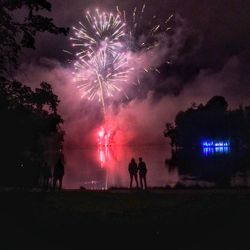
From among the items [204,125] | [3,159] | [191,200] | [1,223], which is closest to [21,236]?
[1,223]

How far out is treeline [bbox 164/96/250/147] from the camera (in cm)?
15750

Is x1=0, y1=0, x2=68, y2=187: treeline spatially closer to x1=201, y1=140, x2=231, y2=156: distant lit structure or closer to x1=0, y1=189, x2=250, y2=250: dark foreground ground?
x1=0, y1=189, x2=250, y2=250: dark foreground ground

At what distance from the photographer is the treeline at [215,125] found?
517ft

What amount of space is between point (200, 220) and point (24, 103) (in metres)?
6.18

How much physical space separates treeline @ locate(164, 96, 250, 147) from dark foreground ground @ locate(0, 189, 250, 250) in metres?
142

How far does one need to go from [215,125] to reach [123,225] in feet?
485

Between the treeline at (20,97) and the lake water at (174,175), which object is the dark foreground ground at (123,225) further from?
the lake water at (174,175)

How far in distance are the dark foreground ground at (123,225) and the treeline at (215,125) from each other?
14222 centimetres

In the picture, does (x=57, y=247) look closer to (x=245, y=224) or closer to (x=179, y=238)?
(x=179, y=238)

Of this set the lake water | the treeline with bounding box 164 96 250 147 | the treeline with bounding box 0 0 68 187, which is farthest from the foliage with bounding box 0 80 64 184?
the treeline with bounding box 164 96 250 147

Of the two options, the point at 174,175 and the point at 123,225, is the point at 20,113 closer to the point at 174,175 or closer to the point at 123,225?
the point at 123,225

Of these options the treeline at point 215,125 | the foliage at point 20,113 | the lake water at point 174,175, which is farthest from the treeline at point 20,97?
the treeline at point 215,125

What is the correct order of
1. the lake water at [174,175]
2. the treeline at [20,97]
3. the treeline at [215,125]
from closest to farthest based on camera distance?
1. the treeline at [20,97]
2. the lake water at [174,175]
3. the treeline at [215,125]

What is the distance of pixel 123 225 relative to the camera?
14.5 metres
